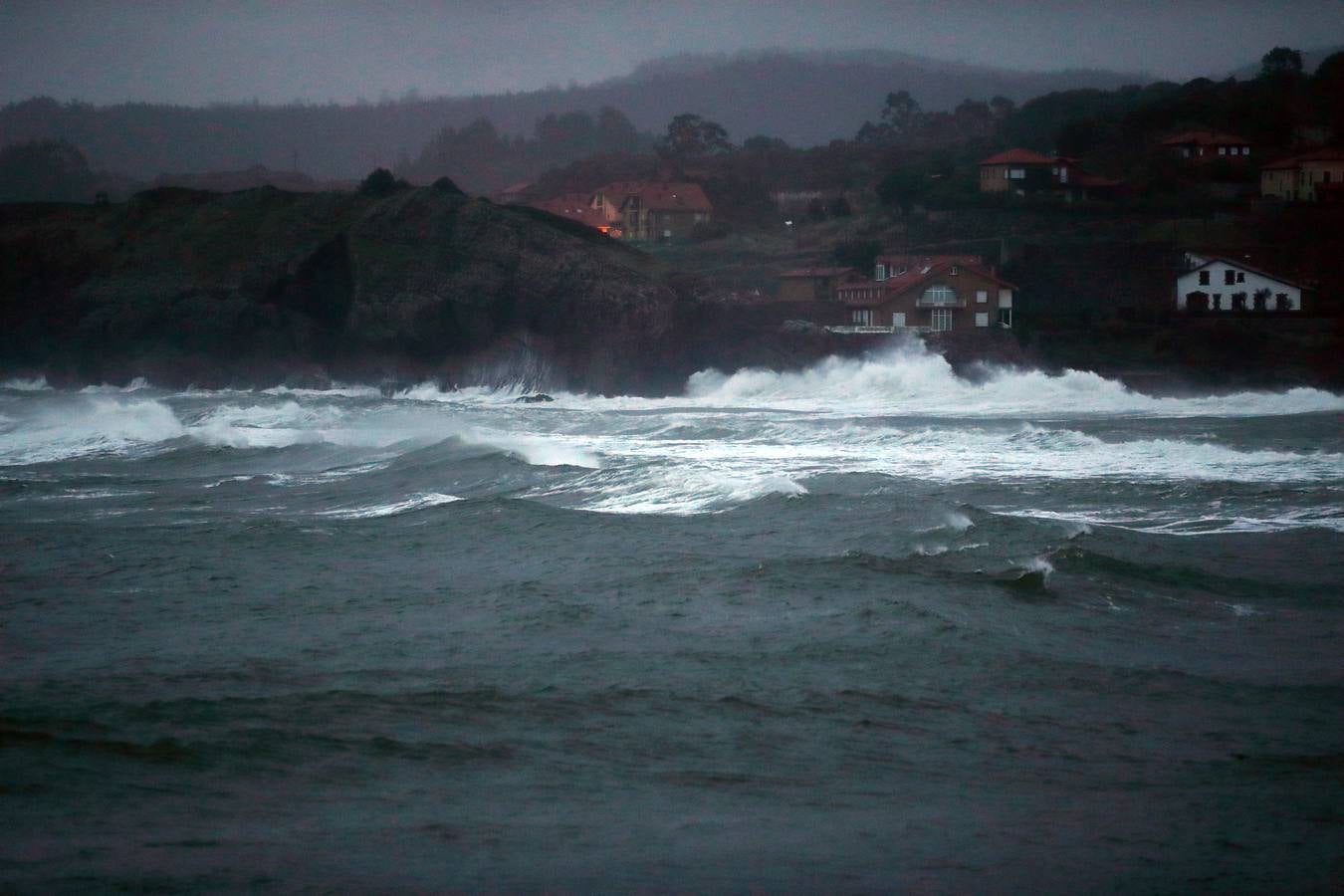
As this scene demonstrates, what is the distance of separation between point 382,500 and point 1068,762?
1211 centimetres

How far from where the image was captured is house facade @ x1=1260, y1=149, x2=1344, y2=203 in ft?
203

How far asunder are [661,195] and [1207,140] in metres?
31.2

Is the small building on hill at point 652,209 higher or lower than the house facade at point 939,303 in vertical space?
higher

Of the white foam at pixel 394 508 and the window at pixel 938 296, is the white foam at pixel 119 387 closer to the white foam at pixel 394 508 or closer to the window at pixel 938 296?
the window at pixel 938 296

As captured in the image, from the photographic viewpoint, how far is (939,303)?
5106cm

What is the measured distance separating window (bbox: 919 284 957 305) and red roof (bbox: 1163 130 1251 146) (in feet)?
96.0

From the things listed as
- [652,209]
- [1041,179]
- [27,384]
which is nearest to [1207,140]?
[1041,179]

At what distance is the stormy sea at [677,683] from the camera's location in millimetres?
5488

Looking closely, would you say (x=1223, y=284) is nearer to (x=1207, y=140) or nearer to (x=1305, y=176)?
(x=1305, y=176)

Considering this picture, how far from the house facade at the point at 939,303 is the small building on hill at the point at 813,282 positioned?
15.6 ft

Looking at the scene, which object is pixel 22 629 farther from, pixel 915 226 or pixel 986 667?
pixel 915 226

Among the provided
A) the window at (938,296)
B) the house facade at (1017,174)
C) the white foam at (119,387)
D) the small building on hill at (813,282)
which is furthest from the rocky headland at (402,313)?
the house facade at (1017,174)

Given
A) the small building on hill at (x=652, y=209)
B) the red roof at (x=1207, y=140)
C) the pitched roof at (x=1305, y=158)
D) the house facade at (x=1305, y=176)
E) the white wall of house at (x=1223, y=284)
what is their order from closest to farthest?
the white wall of house at (x=1223, y=284)
the house facade at (x=1305, y=176)
the pitched roof at (x=1305, y=158)
the red roof at (x=1207, y=140)
the small building on hill at (x=652, y=209)

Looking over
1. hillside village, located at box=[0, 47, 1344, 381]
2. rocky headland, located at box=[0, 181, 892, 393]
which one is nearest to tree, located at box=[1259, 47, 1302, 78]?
hillside village, located at box=[0, 47, 1344, 381]
